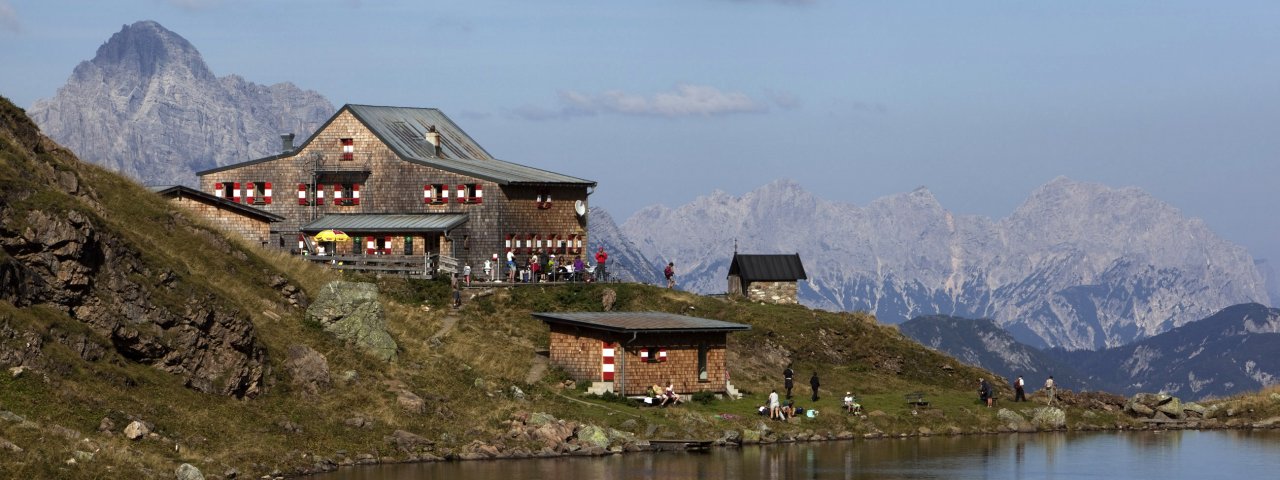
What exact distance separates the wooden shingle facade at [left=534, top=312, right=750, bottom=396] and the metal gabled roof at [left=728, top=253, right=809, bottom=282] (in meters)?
25.9


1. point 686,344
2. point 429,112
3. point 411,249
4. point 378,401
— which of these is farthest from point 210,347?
point 429,112

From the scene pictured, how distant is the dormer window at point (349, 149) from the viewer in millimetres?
101688

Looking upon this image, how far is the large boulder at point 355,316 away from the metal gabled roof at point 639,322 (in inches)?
318

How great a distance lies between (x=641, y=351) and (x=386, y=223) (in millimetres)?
29879

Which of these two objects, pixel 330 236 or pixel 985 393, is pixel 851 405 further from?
pixel 330 236

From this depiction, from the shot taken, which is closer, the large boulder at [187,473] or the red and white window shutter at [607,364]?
the large boulder at [187,473]

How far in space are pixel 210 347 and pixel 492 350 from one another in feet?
63.0

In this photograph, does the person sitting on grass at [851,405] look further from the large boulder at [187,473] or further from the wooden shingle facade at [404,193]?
the large boulder at [187,473]

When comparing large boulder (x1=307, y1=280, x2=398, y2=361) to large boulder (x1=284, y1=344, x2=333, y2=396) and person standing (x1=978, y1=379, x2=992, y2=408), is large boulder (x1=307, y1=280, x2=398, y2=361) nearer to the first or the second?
large boulder (x1=284, y1=344, x2=333, y2=396)

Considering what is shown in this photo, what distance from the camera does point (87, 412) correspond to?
168ft

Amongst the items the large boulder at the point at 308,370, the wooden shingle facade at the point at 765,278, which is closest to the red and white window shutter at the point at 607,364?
the large boulder at the point at 308,370

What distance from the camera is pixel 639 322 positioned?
2815 inches

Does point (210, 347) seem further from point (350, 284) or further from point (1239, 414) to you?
point (1239, 414)

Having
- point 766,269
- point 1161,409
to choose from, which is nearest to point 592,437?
point 1161,409
